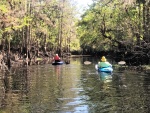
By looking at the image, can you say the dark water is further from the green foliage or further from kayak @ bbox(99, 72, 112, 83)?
the green foliage

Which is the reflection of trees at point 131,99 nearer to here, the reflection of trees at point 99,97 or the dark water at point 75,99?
the dark water at point 75,99

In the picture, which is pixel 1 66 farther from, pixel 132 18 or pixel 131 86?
pixel 132 18

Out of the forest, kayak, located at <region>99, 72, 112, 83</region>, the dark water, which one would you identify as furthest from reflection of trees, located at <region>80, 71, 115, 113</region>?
the forest

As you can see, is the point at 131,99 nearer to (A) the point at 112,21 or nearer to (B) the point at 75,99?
(B) the point at 75,99

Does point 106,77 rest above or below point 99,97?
above

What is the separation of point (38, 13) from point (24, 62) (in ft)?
39.0

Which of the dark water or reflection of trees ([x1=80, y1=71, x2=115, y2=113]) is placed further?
reflection of trees ([x1=80, y1=71, x2=115, y2=113])

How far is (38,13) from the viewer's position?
166 feet

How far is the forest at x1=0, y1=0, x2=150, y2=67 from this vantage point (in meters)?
35.8

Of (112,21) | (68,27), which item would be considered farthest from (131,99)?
(68,27)

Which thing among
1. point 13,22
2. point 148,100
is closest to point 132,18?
point 13,22

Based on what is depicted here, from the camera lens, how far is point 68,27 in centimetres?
6969

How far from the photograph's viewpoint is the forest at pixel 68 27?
1410 inches

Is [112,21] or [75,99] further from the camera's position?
[112,21]
